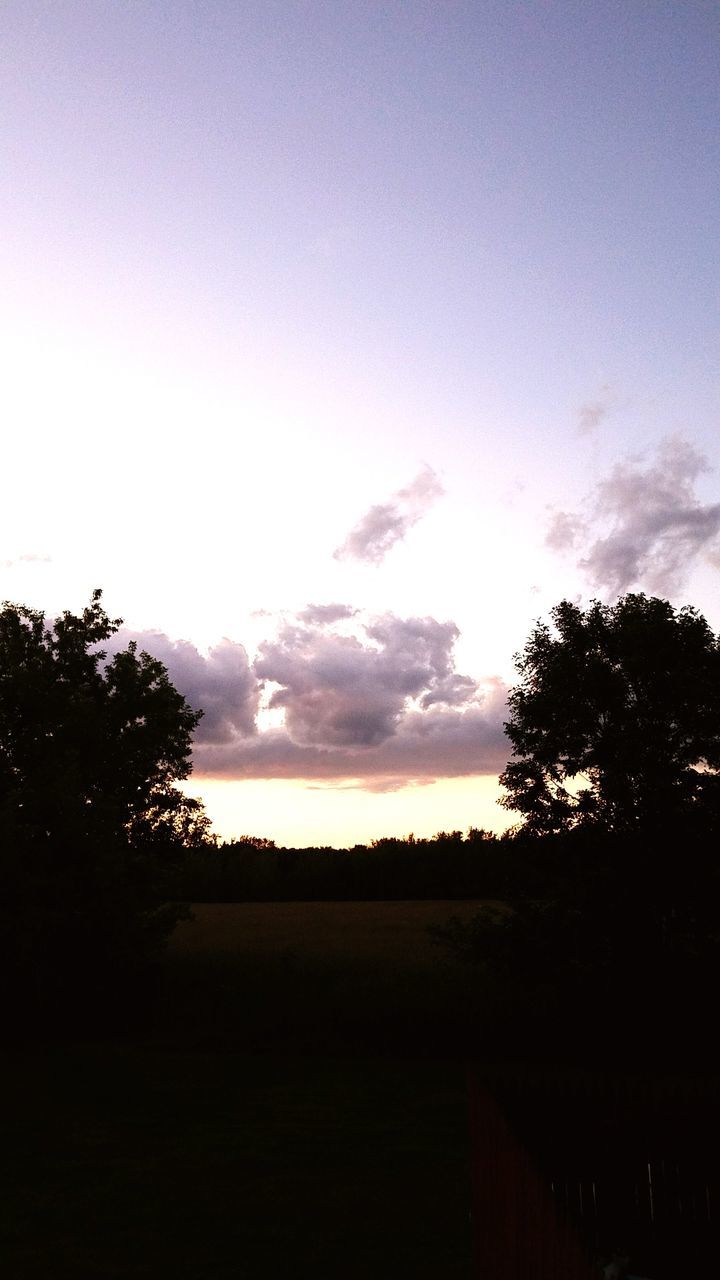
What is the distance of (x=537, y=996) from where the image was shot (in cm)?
3688

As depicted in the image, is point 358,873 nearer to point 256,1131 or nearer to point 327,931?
point 327,931

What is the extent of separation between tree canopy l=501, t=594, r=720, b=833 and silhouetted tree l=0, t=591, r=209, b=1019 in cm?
1404

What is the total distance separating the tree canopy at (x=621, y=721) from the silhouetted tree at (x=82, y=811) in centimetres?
1404

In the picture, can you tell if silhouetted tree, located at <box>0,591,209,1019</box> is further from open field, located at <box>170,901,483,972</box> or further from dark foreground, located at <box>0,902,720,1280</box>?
→ open field, located at <box>170,901,483,972</box>

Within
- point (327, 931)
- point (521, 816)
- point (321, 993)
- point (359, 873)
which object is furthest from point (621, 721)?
point (359, 873)

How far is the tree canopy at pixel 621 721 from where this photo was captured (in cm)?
3328

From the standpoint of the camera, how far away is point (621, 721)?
3441cm

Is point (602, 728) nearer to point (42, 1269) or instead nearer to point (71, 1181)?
point (71, 1181)

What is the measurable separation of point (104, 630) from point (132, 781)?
20.5 ft

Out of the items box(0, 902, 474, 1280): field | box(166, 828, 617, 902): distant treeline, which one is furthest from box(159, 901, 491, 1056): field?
box(166, 828, 617, 902): distant treeline

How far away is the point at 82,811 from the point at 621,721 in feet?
62.1

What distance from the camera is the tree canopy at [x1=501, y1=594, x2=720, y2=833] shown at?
33.3m

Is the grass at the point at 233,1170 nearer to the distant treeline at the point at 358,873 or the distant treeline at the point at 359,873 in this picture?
the distant treeline at the point at 359,873

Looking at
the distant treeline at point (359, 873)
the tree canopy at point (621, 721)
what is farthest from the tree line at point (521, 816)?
the distant treeline at point (359, 873)
